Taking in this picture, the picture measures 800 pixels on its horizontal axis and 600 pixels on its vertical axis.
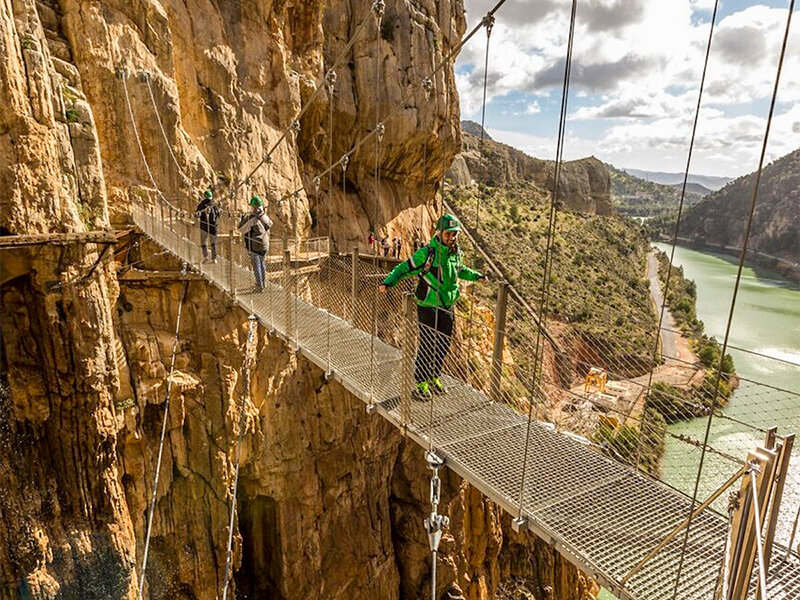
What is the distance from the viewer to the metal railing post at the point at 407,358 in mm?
2283

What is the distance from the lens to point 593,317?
1886 centimetres

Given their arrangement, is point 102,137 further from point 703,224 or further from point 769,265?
point 703,224

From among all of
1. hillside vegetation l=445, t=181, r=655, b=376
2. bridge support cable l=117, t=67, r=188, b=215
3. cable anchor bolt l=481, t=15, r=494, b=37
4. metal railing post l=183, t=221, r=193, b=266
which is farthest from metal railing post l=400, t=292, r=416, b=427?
hillside vegetation l=445, t=181, r=655, b=376

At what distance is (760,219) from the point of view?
32.7 metres

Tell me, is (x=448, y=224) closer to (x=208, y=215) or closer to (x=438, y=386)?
(x=438, y=386)

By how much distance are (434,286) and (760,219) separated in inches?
1520

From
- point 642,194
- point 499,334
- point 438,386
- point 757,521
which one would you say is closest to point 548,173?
point 499,334

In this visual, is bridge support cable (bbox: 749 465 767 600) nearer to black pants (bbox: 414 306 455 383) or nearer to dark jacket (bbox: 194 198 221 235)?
black pants (bbox: 414 306 455 383)

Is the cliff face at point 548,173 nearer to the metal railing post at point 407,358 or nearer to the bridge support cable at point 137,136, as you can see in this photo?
the bridge support cable at point 137,136

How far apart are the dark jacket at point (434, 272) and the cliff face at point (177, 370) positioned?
2.65m

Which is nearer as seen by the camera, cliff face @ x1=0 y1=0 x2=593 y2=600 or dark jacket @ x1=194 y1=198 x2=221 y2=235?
cliff face @ x1=0 y1=0 x2=593 y2=600

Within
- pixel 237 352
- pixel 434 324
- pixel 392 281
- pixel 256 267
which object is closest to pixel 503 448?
pixel 434 324

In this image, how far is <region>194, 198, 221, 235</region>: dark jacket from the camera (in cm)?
479

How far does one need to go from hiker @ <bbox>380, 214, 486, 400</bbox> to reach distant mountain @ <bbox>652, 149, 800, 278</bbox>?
25567 mm
